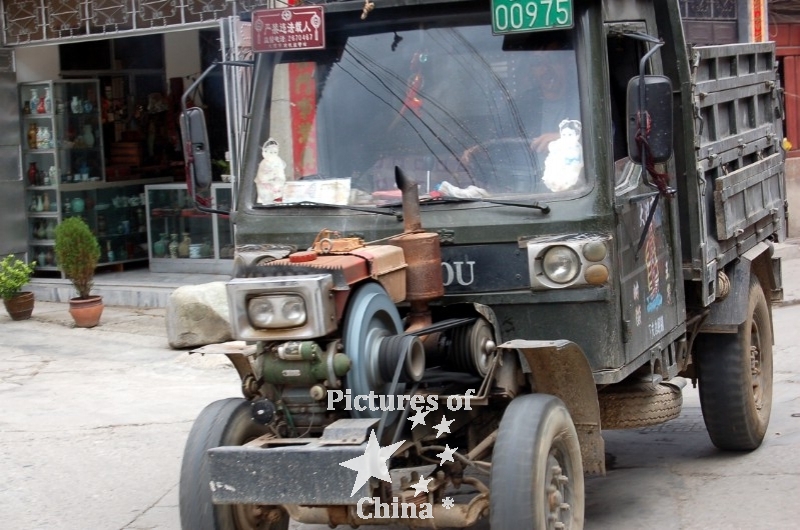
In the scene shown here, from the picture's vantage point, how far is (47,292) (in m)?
13.4

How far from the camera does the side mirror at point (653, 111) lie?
4648 millimetres

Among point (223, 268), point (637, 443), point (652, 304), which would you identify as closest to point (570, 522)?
point (652, 304)

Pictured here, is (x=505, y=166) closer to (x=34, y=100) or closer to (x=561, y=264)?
(x=561, y=264)

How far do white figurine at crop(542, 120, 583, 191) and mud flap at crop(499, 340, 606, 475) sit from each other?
70 cm

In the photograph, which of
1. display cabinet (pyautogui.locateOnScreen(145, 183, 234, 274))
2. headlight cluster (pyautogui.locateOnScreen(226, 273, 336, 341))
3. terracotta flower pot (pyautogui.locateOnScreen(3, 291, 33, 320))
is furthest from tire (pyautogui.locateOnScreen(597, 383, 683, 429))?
terracotta flower pot (pyautogui.locateOnScreen(3, 291, 33, 320))

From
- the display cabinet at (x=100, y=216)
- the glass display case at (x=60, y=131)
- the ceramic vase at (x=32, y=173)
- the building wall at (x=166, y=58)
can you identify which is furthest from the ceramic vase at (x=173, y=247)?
the building wall at (x=166, y=58)

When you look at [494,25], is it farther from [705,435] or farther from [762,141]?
[705,435]

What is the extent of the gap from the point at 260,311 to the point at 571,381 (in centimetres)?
135

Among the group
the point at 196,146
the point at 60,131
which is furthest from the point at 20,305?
the point at 196,146

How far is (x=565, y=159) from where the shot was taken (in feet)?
16.0

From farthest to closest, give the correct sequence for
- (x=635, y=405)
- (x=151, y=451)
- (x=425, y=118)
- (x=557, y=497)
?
(x=151, y=451), (x=635, y=405), (x=425, y=118), (x=557, y=497)

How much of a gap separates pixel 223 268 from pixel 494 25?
8.45 m

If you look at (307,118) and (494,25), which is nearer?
(494,25)

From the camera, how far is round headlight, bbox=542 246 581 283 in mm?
4727
